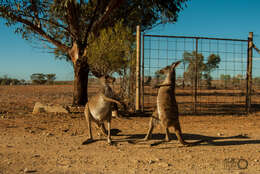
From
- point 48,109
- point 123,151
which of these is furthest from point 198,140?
point 48,109

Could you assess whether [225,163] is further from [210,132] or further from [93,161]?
[210,132]

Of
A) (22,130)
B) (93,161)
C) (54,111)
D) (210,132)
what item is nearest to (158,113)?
(93,161)

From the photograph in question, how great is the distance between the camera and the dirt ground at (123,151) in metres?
3.84

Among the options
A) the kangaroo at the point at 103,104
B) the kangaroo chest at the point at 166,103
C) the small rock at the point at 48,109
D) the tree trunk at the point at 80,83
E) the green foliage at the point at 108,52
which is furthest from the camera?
the tree trunk at the point at 80,83

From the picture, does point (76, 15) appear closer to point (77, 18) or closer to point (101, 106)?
point (77, 18)

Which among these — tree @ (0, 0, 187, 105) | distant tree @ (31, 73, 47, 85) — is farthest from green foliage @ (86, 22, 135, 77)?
distant tree @ (31, 73, 47, 85)

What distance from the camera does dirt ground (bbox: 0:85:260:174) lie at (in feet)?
12.6

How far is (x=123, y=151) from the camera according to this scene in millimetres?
4824

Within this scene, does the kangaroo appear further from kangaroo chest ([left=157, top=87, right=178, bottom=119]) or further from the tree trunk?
the tree trunk

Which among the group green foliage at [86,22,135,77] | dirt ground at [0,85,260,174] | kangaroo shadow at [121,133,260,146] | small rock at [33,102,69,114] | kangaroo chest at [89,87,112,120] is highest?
green foliage at [86,22,135,77]

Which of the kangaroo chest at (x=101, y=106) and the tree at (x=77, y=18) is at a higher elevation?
the tree at (x=77, y=18)

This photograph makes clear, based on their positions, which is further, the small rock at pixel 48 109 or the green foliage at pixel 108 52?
the small rock at pixel 48 109

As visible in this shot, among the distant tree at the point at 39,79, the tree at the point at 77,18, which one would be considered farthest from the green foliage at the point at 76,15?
the distant tree at the point at 39,79

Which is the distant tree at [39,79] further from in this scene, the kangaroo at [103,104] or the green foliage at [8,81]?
the kangaroo at [103,104]
